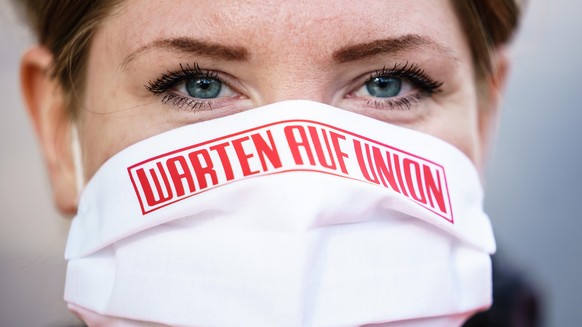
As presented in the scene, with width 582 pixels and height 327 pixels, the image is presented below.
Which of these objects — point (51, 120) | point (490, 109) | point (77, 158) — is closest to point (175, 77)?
point (77, 158)

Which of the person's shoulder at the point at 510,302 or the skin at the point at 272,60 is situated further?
the person's shoulder at the point at 510,302

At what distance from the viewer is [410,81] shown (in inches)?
63.9

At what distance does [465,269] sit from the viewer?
1.51 metres

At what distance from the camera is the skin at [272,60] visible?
1403 mm

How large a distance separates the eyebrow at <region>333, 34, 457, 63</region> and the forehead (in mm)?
10

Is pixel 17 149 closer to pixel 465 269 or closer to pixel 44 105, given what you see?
pixel 44 105

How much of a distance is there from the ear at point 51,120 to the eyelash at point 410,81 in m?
0.70

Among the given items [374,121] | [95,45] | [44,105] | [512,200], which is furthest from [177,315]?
[512,200]

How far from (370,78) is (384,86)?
0.06 metres

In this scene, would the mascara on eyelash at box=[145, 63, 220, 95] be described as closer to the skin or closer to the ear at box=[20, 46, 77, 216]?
the skin

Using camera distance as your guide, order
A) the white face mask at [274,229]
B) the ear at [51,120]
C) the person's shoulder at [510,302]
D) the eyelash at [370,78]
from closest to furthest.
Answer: the white face mask at [274,229], the eyelash at [370,78], the ear at [51,120], the person's shoulder at [510,302]

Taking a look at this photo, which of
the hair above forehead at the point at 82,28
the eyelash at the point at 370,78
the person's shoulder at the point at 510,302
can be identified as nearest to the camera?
the eyelash at the point at 370,78

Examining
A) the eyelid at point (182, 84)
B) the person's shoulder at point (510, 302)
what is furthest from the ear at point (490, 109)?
the person's shoulder at point (510, 302)

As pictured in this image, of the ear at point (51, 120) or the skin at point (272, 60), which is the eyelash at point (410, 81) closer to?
the skin at point (272, 60)
